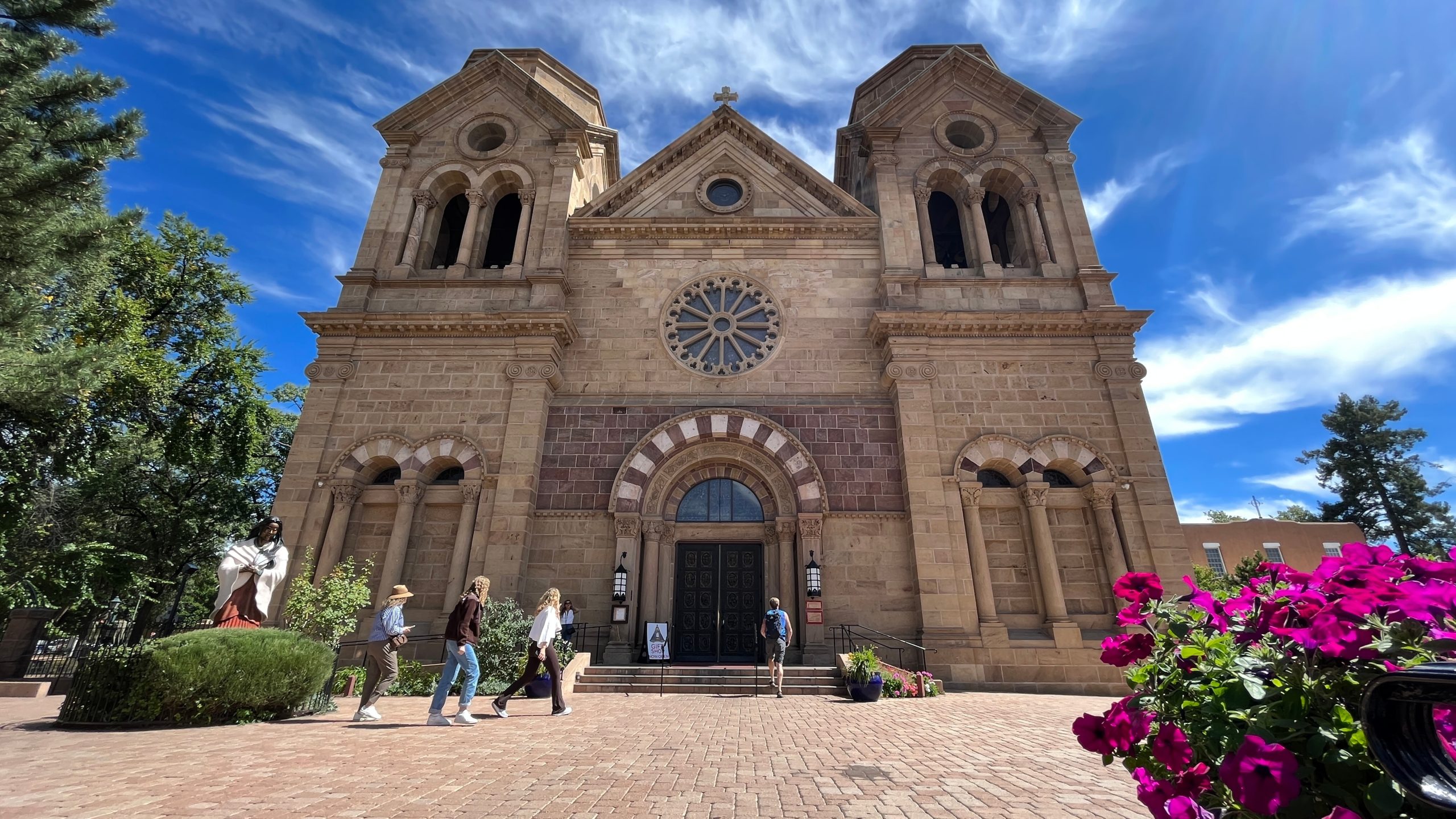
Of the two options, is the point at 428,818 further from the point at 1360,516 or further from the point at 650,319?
the point at 1360,516

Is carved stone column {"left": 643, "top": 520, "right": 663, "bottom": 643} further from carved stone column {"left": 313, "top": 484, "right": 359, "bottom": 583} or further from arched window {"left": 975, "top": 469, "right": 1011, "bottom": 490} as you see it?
arched window {"left": 975, "top": 469, "right": 1011, "bottom": 490}

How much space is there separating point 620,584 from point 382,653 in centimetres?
628

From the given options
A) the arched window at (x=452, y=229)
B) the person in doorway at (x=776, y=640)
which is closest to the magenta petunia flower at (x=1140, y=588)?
the person in doorway at (x=776, y=640)

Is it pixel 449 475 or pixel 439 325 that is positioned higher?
pixel 439 325

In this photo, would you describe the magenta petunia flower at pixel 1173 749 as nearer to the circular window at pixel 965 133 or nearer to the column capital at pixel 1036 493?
the column capital at pixel 1036 493

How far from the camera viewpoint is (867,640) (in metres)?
14.2

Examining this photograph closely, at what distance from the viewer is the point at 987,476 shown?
52.7ft

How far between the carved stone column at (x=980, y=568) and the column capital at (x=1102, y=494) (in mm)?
2807

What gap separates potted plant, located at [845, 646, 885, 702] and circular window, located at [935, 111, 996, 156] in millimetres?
16612

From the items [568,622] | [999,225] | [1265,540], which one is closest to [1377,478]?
[1265,540]

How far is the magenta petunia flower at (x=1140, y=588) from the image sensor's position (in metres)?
3.11

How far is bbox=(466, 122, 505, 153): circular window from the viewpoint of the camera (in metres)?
21.0

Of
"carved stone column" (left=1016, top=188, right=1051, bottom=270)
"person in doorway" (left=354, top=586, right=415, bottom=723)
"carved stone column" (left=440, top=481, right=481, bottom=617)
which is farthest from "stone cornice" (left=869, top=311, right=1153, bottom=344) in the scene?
"person in doorway" (left=354, top=586, right=415, bottom=723)

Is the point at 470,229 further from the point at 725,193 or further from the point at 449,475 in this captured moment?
the point at 725,193
